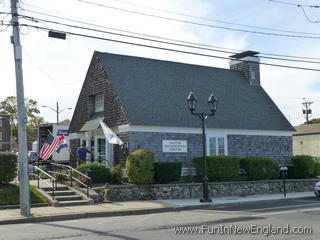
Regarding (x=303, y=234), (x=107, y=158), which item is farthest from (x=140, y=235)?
(x=107, y=158)

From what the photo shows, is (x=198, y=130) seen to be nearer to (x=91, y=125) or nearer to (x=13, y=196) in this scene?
(x=91, y=125)

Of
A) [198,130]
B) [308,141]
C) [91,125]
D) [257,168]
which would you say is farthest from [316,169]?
[308,141]

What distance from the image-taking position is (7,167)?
61.0 ft

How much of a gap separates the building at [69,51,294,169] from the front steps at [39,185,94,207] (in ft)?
14.0

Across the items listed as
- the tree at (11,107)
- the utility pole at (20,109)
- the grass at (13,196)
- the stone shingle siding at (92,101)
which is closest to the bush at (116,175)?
the stone shingle siding at (92,101)

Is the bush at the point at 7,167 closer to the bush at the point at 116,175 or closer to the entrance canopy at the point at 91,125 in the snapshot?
the bush at the point at 116,175

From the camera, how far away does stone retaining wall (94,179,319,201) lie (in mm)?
19547

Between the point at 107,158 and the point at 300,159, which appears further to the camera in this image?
the point at 300,159

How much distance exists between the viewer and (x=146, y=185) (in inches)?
791

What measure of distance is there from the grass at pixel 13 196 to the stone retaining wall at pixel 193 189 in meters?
2.46

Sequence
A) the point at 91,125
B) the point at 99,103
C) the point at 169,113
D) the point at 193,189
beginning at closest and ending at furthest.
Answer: the point at 193,189
the point at 169,113
the point at 91,125
the point at 99,103

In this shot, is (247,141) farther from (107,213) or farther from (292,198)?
(107,213)

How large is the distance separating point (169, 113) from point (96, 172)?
19.0 ft

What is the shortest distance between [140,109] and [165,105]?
1877 millimetres
